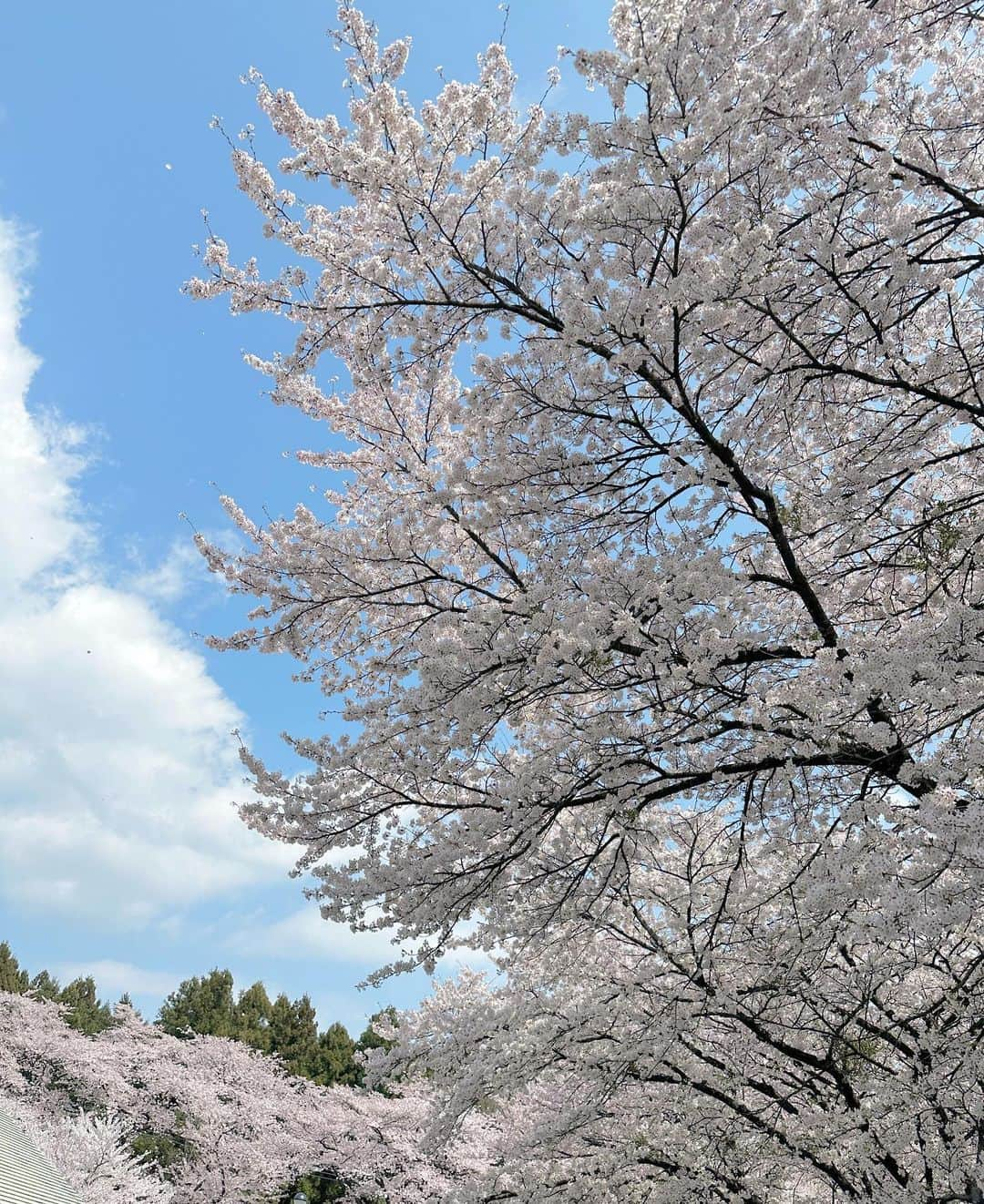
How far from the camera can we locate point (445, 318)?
16.3 ft

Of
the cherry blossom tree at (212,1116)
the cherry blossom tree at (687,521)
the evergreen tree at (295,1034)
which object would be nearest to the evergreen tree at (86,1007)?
the evergreen tree at (295,1034)

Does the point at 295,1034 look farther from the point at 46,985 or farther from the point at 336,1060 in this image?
the point at 46,985

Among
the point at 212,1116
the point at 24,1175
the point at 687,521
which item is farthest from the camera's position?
the point at 212,1116

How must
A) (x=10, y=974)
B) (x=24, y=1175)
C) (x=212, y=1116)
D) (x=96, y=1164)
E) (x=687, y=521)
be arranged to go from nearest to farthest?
(x=687, y=521), (x=24, y=1175), (x=96, y=1164), (x=212, y=1116), (x=10, y=974)

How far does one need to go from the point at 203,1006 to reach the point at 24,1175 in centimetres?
2935

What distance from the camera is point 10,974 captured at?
30625mm

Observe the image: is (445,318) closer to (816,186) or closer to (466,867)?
(816,186)

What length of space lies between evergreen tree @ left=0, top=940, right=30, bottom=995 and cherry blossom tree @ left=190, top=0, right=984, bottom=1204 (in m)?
31.2

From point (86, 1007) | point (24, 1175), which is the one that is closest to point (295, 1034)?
point (86, 1007)

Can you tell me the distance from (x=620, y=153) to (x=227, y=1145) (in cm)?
1959

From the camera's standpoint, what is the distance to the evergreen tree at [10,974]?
29616mm

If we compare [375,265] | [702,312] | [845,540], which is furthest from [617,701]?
[375,265]

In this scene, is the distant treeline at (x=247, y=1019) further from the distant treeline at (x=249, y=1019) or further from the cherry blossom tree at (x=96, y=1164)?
the cherry blossom tree at (x=96, y=1164)

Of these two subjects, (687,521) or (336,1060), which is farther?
(336,1060)
